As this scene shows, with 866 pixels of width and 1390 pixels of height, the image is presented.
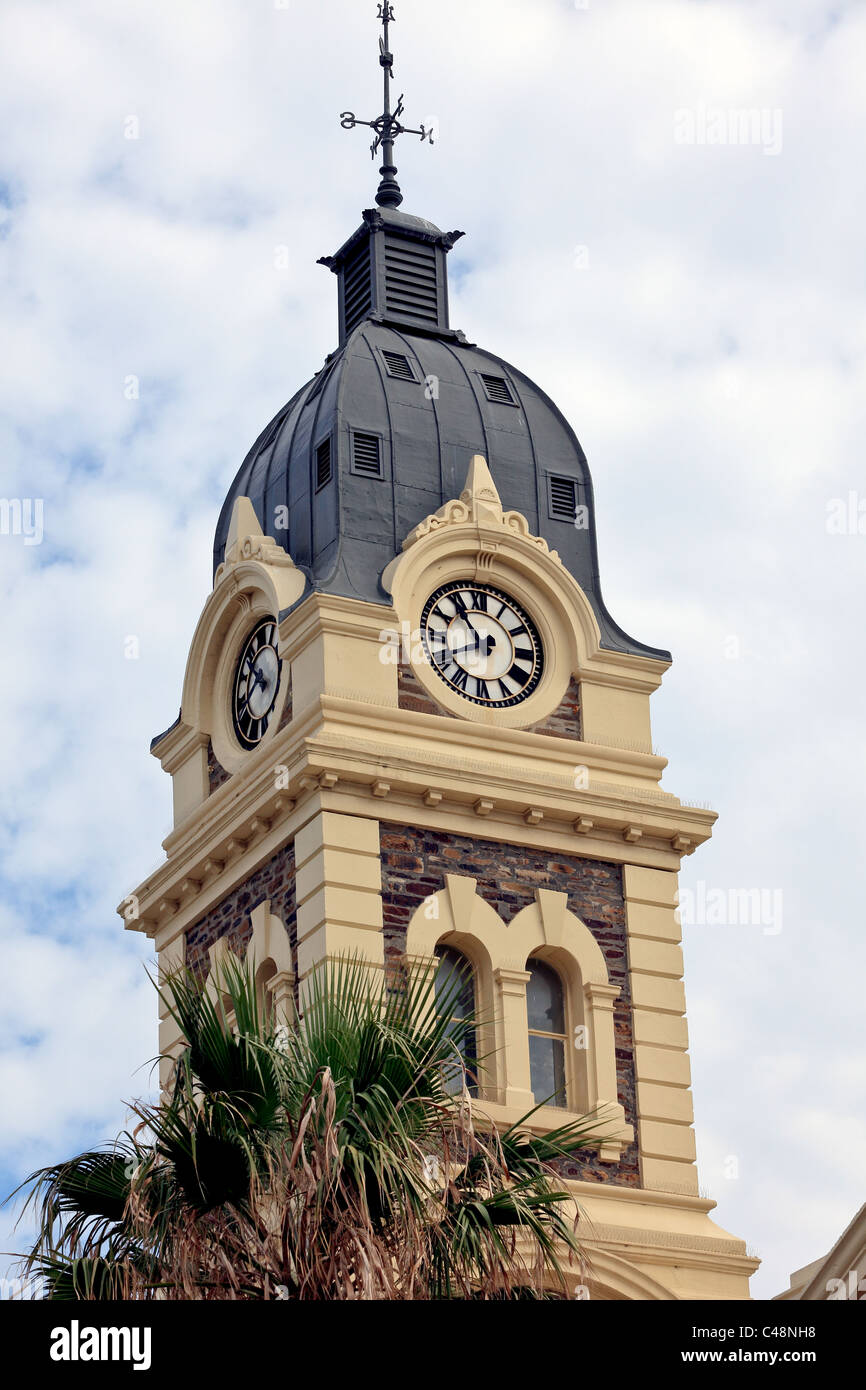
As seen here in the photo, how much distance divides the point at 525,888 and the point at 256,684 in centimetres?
407

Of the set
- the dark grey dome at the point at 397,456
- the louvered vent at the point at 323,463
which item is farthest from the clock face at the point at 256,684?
the louvered vent at the point at 323,463

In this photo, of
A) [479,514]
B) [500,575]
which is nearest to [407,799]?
[500,575]

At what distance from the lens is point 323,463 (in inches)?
1232

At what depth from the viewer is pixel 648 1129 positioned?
28.6 metres

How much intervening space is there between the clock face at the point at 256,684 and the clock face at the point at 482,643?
5.97 ft

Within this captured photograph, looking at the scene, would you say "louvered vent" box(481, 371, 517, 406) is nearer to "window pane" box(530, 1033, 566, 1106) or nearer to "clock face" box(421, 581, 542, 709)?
"clock face" box(421, 581, 542, 709)

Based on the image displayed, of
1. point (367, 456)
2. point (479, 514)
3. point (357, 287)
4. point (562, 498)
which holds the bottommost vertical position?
point (479, 514)

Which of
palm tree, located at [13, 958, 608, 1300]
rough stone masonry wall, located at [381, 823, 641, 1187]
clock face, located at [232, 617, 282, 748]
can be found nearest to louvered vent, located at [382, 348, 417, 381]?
clock face, located at [232, 617, 282, 748]

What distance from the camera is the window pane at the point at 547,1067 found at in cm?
2859

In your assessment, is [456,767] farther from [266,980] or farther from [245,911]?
[266,980]

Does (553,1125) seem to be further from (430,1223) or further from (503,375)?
(430,1223)

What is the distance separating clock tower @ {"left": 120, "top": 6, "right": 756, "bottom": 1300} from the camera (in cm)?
2822
